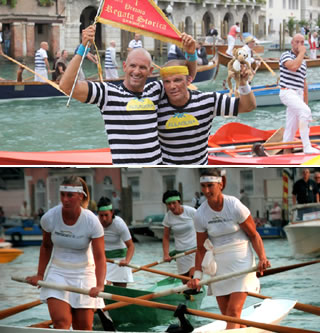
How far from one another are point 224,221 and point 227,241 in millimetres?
60

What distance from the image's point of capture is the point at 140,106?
143 inches

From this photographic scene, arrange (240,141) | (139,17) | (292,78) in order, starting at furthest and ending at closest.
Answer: (240,141) → (292,78) → (139,17)

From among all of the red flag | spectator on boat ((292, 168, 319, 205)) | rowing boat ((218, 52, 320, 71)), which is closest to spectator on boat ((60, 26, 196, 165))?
the red flag

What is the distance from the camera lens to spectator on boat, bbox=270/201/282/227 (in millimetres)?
2596

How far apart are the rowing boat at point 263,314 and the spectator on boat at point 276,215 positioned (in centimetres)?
22

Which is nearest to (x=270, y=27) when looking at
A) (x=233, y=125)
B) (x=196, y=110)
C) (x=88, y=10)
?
(x=88, y=10)

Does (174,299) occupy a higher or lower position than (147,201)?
lower

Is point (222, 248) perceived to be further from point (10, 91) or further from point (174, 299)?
point (10, 91)

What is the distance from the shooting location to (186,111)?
3693 mm

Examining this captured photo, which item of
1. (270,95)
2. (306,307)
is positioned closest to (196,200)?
(306,307)

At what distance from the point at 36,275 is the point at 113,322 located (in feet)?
0.85

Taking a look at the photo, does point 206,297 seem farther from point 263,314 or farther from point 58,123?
point 58,123

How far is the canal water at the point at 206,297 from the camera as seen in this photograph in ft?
8.46

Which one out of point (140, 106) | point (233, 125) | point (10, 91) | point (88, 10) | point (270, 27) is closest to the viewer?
point (140, 106)
